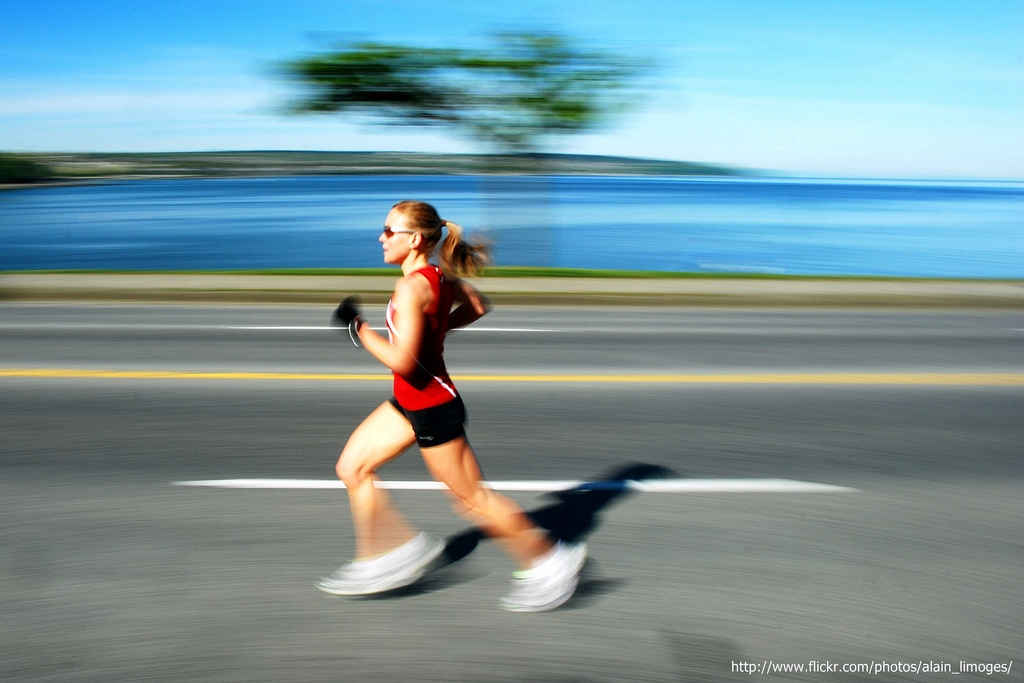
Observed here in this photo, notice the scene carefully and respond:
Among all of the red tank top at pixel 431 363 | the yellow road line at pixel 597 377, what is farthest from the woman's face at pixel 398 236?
the yellow road line at pixel 597 377

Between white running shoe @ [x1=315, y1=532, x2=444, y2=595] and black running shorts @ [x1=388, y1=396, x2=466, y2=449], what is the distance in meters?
0.57

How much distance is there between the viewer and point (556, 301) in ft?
47.5

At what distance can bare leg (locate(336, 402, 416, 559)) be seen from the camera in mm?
3369

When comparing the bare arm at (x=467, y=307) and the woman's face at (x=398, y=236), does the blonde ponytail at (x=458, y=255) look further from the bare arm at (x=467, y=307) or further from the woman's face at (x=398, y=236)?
the woman's face at (x=398, y=236)

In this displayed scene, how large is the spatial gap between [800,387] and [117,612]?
6057 millimetres

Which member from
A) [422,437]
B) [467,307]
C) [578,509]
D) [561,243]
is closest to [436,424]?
[422,437]

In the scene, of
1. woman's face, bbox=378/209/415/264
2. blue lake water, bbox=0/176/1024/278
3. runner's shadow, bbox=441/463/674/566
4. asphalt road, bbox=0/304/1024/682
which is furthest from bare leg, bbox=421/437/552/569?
blue lake water, bbox=0/176/1024/278

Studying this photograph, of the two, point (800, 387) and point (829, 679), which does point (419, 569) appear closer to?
point (829, 679)

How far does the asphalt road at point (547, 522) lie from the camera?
10.3ft

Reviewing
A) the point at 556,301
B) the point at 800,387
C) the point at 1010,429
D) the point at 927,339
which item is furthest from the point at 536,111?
the point at 1010,429

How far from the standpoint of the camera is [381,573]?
11.6 ft

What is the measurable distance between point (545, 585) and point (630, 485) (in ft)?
5.65

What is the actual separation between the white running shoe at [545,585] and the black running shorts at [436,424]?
641 millimetres

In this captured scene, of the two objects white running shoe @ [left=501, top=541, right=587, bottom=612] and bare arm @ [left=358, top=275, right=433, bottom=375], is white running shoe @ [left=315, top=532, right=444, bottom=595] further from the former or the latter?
bare arm @ [left=358, top=275, right=433, bottom=375]
